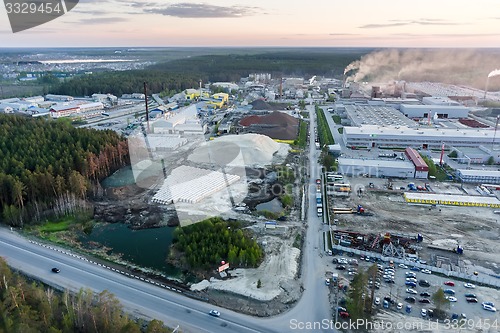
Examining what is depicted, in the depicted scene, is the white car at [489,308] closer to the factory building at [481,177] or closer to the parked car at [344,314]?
the parked car at [344,314]

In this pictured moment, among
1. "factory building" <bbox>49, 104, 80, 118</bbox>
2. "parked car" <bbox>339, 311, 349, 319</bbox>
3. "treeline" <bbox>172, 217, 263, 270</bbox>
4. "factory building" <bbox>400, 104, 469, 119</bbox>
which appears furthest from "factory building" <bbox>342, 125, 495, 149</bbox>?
"factory building" <bbox>49, 104, 80, 118</bbox>

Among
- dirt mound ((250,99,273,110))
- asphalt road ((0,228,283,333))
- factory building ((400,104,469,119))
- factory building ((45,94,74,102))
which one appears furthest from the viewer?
factory building ((45,94,74,102))

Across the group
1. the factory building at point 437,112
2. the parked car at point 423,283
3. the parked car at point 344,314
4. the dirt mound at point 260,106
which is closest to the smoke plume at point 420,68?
the factory building at point 437,112

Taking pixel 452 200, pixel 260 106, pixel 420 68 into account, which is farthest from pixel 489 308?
pixel 420 68

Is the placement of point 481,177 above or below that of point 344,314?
above

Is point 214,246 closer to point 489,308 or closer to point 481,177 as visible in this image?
point 489,308

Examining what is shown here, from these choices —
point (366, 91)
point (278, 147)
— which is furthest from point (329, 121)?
point (366, 91)

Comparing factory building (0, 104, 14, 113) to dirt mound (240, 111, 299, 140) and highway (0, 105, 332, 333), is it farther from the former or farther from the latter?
highway (0, 105, 332, 333)
